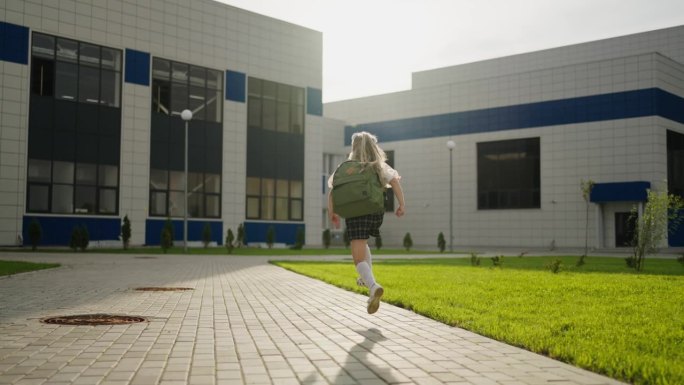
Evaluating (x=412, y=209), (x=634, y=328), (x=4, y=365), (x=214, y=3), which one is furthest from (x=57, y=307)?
(x=412, y=209)

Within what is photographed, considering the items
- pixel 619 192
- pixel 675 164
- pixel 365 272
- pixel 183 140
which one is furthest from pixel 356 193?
pixel 675 164

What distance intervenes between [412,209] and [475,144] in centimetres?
769

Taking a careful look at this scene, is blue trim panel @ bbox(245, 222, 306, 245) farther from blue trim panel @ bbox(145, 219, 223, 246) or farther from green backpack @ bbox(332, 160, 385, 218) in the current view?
green backpack @ bbox(332, 160, 385, 218)

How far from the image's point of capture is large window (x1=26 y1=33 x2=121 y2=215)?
104 ft

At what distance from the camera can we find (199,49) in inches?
1499

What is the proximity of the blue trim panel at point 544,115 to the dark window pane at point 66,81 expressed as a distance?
2821 centimetres

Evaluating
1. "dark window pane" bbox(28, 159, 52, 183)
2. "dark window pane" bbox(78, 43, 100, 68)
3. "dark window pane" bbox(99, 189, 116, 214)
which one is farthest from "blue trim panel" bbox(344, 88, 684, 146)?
"dark window pane" bbox(28, 159, 52, 183)

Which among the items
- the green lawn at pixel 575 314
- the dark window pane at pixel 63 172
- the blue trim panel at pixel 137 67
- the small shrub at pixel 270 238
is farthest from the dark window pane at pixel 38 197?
the green lawn at pixel 575 314

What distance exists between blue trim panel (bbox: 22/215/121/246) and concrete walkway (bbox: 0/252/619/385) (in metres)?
23.6

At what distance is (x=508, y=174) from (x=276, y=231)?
17605 millimetres

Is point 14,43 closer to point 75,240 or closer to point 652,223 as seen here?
point 75,240

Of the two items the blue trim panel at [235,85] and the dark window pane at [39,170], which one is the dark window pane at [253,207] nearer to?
the blue trim panel at [235,85]

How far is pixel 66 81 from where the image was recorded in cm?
3288

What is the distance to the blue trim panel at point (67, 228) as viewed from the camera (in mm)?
31548
